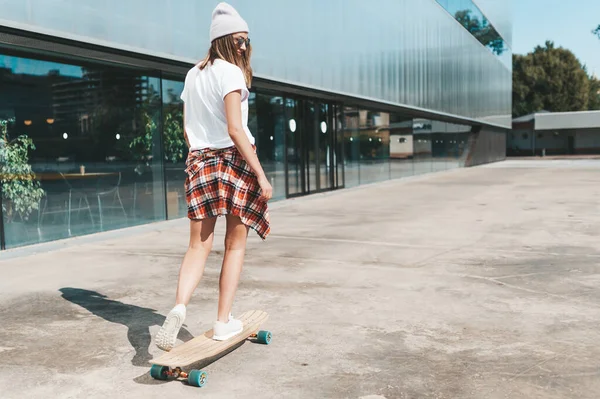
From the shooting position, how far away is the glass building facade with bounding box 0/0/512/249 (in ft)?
28.8

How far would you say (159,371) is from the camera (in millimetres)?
3334

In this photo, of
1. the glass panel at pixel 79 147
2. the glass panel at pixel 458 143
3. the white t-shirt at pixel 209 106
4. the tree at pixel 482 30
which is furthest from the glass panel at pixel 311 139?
the glass panel at pixel 458 143

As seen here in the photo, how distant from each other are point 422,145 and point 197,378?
27.3 m

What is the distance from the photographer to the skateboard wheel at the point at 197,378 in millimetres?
3219

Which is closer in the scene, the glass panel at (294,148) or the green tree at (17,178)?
the green tree at (17,178)

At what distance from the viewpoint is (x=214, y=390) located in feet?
10.6

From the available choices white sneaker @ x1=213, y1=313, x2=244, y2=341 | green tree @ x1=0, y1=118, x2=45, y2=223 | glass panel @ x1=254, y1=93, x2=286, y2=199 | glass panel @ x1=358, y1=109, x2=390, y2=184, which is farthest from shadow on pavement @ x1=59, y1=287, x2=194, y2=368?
glass panel @ x1=358, y1=109, x2=390, y2=184

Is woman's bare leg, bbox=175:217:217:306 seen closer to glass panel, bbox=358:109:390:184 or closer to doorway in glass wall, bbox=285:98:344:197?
doorway in glass wall, bbox=285:98:344:197

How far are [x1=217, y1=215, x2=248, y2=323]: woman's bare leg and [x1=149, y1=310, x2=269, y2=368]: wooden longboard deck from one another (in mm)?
152

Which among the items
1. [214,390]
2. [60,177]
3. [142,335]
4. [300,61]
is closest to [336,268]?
[142,335]

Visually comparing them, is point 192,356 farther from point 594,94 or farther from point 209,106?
point 594,94

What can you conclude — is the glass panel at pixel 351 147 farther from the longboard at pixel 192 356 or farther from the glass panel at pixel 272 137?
Result: the longboard at pixel 192 356

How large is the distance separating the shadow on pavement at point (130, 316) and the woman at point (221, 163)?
601 millimetres

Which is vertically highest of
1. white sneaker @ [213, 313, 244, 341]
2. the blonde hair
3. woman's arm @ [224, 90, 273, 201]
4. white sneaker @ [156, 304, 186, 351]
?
the blonde hair
